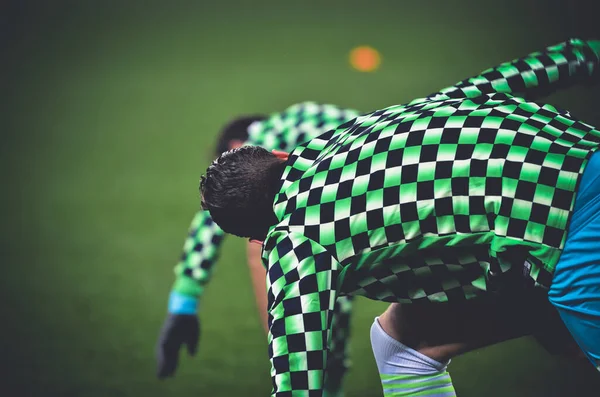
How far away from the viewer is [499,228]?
1.20 m

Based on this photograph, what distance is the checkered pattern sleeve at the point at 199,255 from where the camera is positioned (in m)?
2.41

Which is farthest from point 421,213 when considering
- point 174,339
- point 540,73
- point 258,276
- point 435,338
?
point 174,339

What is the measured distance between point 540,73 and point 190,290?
1387mm

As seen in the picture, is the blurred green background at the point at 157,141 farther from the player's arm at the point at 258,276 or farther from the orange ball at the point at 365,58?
the player's arm at the point at 258,276

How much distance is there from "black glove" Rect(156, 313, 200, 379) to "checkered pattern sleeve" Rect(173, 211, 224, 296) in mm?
94

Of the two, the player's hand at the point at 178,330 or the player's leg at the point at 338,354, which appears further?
the player's hand at the point at 178,330

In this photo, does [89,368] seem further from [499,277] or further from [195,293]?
[499,277]

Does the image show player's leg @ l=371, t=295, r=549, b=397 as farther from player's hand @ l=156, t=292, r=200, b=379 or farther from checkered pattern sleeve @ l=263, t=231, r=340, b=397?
player's hand @ l=156, t=292, r=200, b=379

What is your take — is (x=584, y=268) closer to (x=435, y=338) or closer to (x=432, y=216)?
(x=432, y=216)

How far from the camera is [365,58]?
5301mm

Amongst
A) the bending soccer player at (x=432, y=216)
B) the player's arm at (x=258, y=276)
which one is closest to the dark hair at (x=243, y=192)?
the bending soccer player at (x=432, y=216)

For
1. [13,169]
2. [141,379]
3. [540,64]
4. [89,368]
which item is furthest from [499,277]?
[13,169]

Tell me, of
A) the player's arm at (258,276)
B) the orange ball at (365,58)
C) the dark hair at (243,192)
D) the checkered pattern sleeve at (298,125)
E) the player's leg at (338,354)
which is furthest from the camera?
the orange ball at (365,58)

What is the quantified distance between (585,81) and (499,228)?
518mm
